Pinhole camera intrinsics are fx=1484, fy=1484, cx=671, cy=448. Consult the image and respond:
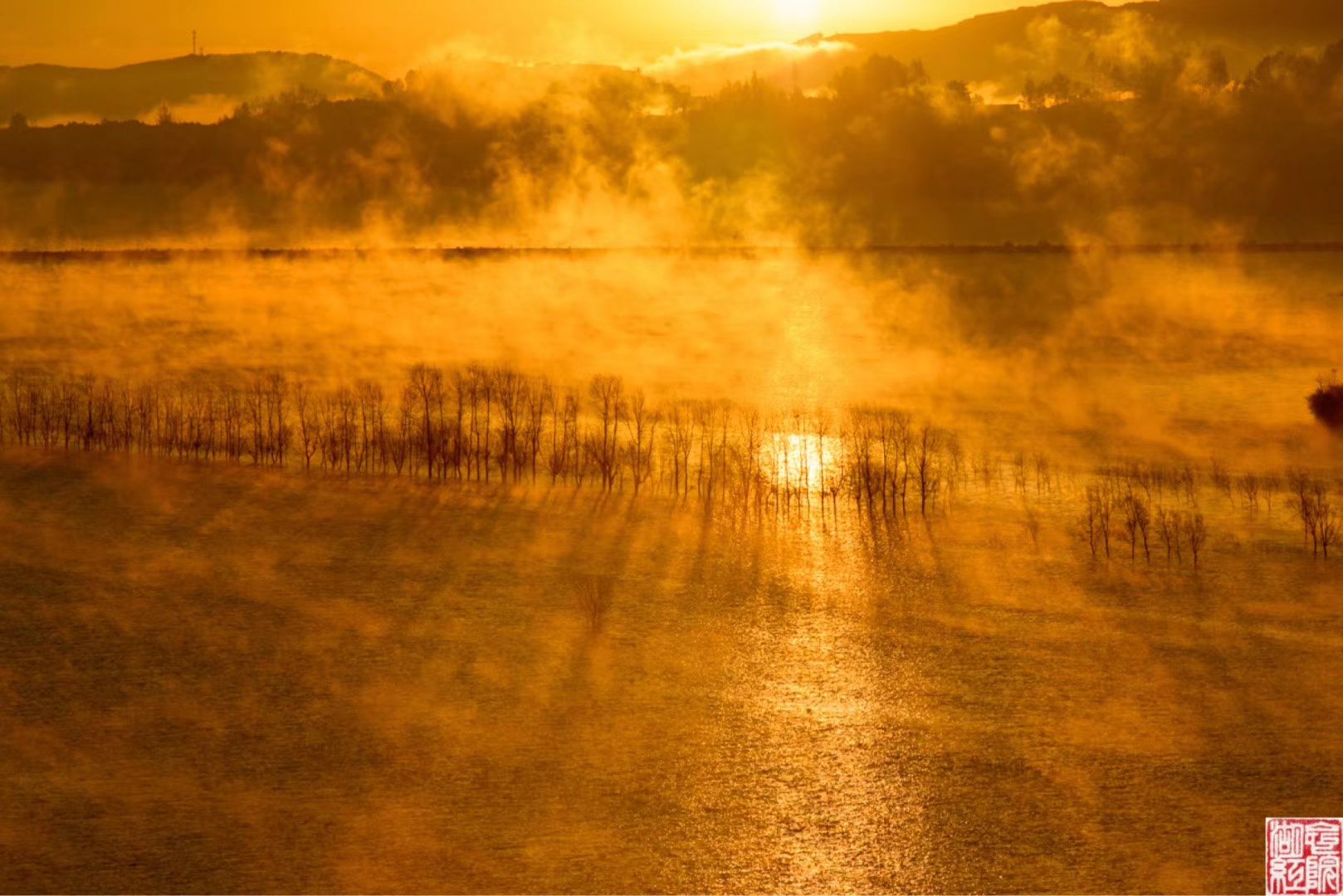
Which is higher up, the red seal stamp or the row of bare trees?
the row of bare trees

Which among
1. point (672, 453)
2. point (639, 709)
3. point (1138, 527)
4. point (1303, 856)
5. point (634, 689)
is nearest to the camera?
point (1303, 856)

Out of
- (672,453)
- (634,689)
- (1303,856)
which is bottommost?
(1303,856)

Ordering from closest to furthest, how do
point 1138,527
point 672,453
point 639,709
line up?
point 639,709 → point 1138,527 → point 672,453

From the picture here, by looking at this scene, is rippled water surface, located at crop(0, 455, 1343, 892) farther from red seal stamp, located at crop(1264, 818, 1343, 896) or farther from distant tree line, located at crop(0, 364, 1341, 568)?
distant tree line, located at crop(0, 364, 1341, 568)

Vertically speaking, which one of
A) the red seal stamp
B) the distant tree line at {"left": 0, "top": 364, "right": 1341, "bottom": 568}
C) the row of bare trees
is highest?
the distant tree line at {"left": 0, "top": 364, "right": 1341, "bottom": 568}

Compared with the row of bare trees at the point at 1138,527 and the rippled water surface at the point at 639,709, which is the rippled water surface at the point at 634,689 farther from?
the row of bare trees at the point at 1138,527

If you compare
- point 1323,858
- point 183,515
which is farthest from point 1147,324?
point 1323,858

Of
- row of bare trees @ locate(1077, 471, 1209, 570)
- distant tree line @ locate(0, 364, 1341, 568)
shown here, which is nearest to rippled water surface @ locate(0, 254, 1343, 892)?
row of bare trees @ locate(1077, 471, 1209, 570)

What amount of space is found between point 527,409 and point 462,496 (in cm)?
273

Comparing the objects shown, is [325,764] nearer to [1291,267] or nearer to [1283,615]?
[1283,615]

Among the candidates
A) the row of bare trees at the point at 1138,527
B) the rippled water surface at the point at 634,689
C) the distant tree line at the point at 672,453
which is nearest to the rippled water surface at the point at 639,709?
the rippled water surface at the point at 634,689

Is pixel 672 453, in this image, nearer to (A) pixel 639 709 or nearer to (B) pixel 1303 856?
(A) pixel 639 709

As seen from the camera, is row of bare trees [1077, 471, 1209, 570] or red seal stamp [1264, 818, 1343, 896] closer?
red seal stamp [1264, 818, 1343, 896]

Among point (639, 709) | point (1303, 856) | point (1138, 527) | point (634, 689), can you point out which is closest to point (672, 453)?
point (1138, 527)
